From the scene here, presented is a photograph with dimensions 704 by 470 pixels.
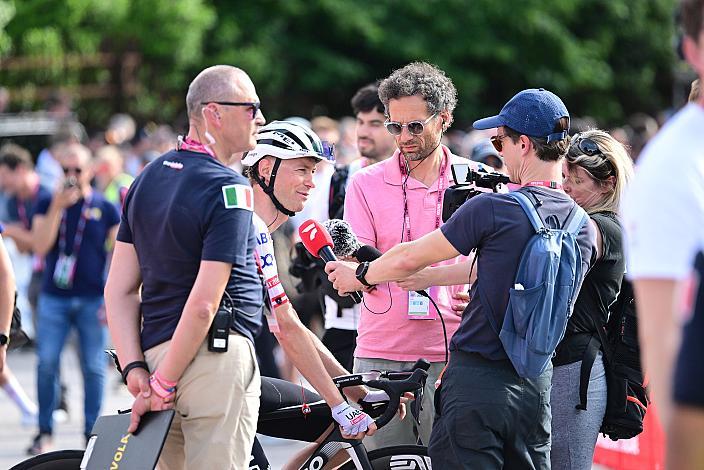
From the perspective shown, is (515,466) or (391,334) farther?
(391,334)

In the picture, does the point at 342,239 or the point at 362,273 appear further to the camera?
the point at 342,239

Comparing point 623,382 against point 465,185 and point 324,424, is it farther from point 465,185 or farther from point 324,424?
point 324,424

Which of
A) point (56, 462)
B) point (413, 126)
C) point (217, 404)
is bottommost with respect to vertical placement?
point (56, 462)

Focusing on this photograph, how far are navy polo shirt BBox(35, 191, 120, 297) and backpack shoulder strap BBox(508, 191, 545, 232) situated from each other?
5.06 metres

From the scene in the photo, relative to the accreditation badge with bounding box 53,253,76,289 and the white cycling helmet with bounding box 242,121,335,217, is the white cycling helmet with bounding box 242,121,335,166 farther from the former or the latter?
the accreditation badge with bounding box 53,253,76,289

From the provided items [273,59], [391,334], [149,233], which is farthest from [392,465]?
[273,59]

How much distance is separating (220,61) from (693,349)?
1875 centimetres

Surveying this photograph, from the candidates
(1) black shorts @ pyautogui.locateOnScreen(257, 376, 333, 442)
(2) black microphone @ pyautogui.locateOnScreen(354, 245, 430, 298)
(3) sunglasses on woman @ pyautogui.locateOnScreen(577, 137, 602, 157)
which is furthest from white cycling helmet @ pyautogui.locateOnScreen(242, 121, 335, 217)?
(3) sunglasses on woman @ pyautogui.locateOnScreen(577, 137, 602, 157)

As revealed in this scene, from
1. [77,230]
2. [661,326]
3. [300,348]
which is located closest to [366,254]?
[300,348]

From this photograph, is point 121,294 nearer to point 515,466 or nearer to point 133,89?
point 515,466

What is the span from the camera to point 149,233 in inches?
164

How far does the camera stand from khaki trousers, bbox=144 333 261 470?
4113 mm

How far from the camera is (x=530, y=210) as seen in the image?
13.6 feet

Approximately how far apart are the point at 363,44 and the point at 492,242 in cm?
2024
